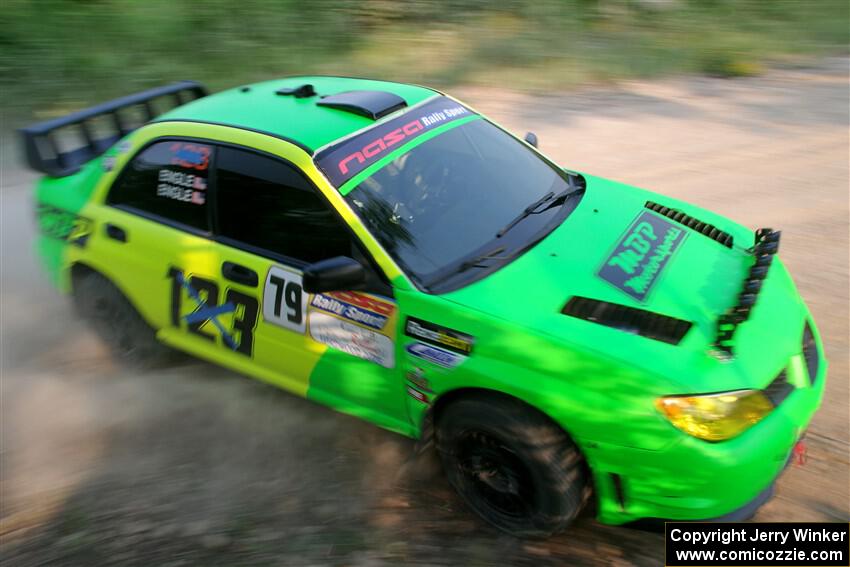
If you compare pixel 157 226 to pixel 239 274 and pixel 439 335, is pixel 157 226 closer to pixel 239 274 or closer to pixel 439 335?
pixel 239 274

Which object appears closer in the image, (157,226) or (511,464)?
(511,464)

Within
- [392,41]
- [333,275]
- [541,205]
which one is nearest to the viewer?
[333,275]

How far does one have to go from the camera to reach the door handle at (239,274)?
3559 mm

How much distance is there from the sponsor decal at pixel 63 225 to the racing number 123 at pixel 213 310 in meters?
0.78

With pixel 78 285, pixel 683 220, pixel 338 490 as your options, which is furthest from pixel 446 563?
pixel 78 285

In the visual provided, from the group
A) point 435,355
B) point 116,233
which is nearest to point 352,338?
point 435,355

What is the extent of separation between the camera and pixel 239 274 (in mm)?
3596

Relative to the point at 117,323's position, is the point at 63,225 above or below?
above

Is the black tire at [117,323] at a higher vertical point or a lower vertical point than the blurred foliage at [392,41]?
lower

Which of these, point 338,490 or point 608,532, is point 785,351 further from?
point 338,490

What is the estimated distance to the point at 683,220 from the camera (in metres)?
3.92

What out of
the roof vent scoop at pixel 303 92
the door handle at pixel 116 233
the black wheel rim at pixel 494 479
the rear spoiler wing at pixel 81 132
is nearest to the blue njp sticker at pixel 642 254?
the black wheel rim at pixel 494 479

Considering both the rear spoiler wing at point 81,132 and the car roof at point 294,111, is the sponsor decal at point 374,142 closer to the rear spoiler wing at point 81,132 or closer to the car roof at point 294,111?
the car roof at point 294,111

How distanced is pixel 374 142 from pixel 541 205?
Result: 903 mm
